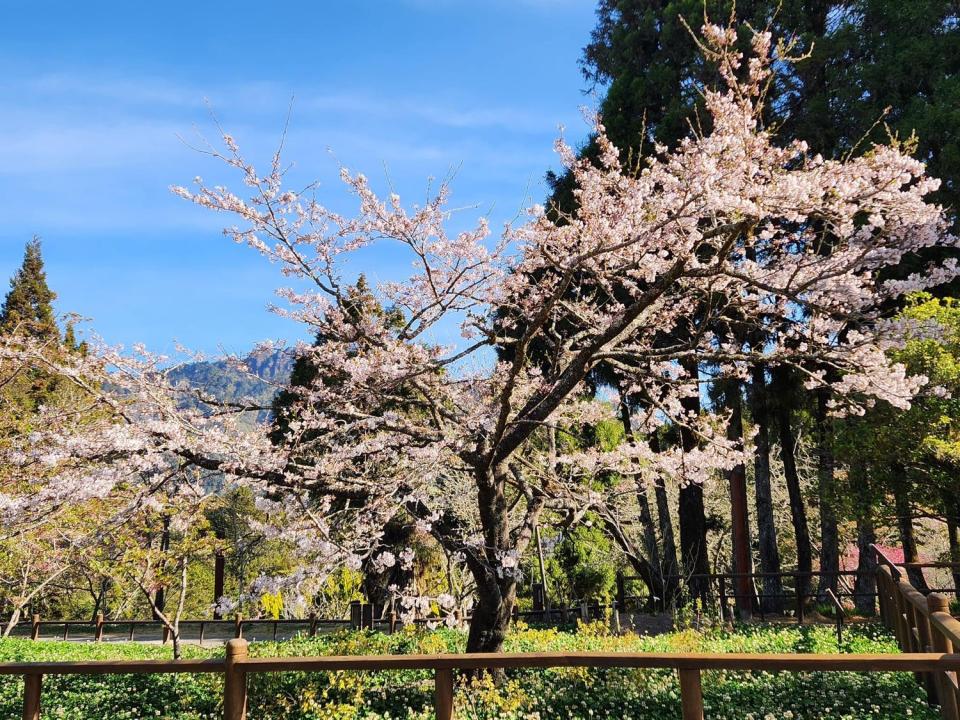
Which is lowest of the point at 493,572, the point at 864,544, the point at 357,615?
the point at 357,615

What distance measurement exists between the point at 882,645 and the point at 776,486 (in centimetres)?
1765

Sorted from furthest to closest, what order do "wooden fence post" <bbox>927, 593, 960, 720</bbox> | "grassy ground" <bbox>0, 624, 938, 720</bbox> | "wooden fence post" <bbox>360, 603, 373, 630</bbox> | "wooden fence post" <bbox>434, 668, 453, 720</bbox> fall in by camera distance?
"wooden fence post" <bbox>360, 603, 373, 630</bbox>
"grassy ground" <bbox>0, 624, 938, 720</bbox>
"wooden fence post" <bbox>927, 593, 960, 720</bbox>
"wooden fence post" <bbox>434, 668, 453, 720</bbox>

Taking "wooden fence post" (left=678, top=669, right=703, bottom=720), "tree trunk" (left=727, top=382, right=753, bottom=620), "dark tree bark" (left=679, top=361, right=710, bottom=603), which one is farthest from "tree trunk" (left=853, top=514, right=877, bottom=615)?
"wooden fence post" (left=678, top=669, right=703, bottom=720)

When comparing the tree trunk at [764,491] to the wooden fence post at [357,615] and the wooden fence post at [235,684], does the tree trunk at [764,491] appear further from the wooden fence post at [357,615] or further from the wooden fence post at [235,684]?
the wooden fence post at [235,684]

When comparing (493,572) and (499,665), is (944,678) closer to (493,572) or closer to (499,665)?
(499,665)

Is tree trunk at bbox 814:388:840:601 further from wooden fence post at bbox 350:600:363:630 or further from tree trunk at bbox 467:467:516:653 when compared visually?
wooden fence post at bbox 350:600:363:630

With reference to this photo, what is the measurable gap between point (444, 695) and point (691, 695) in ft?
4.73

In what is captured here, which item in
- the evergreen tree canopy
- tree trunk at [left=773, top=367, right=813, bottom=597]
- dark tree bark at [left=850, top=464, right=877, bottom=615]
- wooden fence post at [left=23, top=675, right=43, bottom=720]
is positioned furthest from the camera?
tree trunk at [left=773, top=367, right=813, bottom=597]

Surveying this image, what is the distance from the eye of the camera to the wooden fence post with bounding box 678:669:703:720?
3.90 meters

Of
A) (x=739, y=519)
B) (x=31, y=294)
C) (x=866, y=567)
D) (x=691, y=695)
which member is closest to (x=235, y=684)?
(x=691, y=695)

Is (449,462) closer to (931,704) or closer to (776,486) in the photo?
(931,704)

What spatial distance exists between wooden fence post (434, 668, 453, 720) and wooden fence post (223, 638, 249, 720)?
1278mm

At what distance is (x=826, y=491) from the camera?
41.6 ft

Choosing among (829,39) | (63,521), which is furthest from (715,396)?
(63,521)
